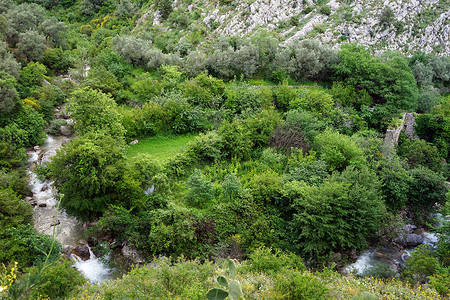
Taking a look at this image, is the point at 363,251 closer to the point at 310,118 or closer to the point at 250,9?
the point at 310,118

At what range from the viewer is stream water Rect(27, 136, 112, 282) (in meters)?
17.7

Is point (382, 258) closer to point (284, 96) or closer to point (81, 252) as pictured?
point (284, 96)

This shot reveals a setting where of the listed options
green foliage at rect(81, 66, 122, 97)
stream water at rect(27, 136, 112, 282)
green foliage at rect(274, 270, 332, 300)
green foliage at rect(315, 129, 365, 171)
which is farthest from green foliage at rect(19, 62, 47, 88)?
green foliage at rect(274, 270, 332, 300)

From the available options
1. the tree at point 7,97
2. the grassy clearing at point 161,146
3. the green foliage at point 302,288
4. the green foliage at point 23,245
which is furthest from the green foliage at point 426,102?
the tree at point 7,97

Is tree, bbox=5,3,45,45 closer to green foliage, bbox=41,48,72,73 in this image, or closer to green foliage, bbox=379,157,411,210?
green foliage, bbox=41,48,72,73

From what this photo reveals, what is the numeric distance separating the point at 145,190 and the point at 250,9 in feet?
103

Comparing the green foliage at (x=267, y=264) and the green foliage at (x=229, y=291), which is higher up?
the green foliage at (x=229, y=291)

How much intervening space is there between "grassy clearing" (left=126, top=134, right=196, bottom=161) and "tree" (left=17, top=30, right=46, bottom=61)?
20.8 m

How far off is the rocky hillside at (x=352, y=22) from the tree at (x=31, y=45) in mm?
21019

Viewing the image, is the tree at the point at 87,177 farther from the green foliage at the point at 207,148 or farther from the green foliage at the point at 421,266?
the green foliage at the point at 421,266

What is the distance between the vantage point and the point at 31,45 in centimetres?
3550

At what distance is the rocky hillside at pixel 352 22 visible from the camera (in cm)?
3784

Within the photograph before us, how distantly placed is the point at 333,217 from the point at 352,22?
3063 centimetres

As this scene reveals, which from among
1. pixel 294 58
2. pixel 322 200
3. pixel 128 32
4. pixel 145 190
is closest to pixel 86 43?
pixel 128 32
